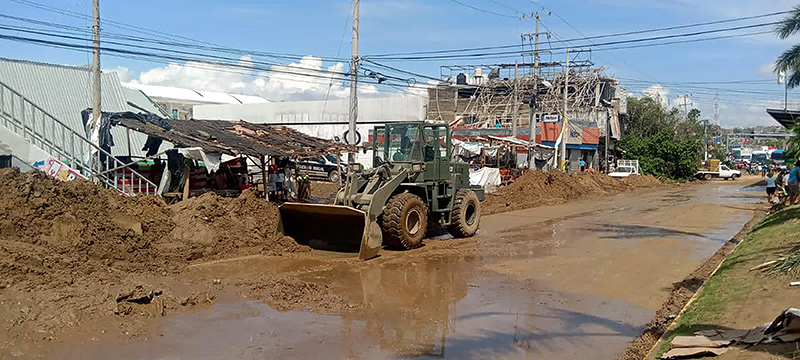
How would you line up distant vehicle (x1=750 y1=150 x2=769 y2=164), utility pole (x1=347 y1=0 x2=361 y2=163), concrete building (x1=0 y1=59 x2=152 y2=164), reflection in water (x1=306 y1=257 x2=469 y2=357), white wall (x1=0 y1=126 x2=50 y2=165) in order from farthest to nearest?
1. distant vehicle (x1=750 y1=150 x2=769 y2=164)
2. concrete building (x1=0 y1=59 x2=152 y2=164)
3. utility pole (x1=347 y1=0 x2=361 y2=163)
4. white wall (x1=0 y1=126 x2=50 y2=165)
5. reflection in water (x1=306 y1=257 x2=469 y2=357)

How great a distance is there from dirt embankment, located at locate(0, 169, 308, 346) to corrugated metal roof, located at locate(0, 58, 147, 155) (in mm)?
15714

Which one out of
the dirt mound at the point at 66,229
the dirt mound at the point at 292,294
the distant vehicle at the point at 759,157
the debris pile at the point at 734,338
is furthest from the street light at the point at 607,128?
the distant vehicle at the point at 759,157

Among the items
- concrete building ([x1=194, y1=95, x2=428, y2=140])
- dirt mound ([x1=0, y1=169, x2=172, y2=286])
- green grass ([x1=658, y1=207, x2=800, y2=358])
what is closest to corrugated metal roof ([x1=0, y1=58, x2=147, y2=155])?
concrete building ([x1=194, y1=95, x2=428, y2=140])

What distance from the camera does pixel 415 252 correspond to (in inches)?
507

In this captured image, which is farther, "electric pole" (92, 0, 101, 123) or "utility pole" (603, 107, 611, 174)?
"utility pole" (603, 107, 611, 174)

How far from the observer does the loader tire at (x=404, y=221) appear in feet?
40.3

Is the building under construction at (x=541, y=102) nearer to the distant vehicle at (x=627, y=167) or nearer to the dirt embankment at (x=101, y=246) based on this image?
the distant vehicle at (x=627, y=167)

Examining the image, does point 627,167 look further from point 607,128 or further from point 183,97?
point 183,97

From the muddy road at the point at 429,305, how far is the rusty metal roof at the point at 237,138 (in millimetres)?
4544

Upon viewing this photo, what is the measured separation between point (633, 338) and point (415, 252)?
581cm

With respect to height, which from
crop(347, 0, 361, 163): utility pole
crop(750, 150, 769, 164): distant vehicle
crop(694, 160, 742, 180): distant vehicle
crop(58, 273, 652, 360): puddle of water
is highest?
crop(347, 0, 361, 163): utility pole

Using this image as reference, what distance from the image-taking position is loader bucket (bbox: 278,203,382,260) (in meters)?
11.9

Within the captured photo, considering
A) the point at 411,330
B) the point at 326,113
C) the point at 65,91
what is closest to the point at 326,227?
the point at 411,330

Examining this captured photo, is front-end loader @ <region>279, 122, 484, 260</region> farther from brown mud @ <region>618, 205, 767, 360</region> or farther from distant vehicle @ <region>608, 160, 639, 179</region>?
distant vehicle @ <region>608, 160, 639, 179</region>
